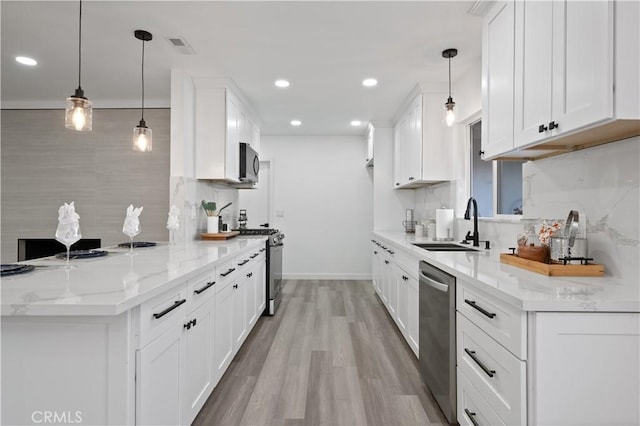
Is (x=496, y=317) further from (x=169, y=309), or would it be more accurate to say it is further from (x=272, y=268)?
(x=272, y=268)

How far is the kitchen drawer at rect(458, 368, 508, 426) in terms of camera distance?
1444 mm

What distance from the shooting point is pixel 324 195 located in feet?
20.5

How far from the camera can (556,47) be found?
57.8 inches

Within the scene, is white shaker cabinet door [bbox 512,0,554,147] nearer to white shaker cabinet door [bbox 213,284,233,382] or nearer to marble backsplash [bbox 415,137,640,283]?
marble backsplash [bbox 415,137,640,283]

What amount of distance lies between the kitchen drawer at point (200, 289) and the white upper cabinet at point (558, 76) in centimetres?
179

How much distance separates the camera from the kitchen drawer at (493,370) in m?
1.21

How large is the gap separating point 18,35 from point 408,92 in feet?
11.6

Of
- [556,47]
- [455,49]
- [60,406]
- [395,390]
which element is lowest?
[395,390]

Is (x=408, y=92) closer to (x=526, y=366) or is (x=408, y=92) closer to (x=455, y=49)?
(x=455, y=49)

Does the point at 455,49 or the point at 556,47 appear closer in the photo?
the point at 556,47

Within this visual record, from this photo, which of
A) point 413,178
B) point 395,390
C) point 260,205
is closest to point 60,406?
point 395,390

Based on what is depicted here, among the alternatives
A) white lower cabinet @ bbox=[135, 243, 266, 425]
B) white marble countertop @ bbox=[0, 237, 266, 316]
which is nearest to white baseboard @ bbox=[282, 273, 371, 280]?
white lower cabinet @ bbox=[135, 243, 266, 425]

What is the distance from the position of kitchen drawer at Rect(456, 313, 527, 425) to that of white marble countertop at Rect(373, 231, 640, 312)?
22 cm

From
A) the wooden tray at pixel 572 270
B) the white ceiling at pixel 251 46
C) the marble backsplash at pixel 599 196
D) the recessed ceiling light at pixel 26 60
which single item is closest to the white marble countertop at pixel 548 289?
the wooden tray at pixel 572 270
